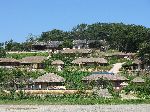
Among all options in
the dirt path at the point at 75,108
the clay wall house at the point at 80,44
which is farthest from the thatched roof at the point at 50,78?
the clay wall house at the point at 80,44

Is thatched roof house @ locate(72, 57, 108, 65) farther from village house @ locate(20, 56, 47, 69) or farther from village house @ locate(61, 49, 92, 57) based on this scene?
village house @ locate(61, 49, 92, 57)

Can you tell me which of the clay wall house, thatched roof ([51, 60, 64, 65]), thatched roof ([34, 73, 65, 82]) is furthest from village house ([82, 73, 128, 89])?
the clay wall house

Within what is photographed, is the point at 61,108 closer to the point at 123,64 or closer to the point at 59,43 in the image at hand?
the point at 123,64

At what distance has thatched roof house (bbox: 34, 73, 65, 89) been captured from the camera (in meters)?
59.2

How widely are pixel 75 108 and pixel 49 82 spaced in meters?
13.2

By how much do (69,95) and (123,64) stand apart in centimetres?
2333

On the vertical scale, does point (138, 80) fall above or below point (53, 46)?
below

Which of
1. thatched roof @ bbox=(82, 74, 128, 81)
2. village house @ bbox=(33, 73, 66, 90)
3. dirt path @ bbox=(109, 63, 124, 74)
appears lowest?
village house @ bbox=(33, 73, 66, 90)

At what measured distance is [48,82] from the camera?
195 feet

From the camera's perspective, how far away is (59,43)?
325 feet

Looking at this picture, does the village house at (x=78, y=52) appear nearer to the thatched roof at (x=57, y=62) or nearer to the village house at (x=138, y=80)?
the thatched roof at (x=57, y=62)

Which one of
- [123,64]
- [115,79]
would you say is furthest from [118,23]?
[115,79]

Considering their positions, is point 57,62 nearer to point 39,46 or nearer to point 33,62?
point 33,62

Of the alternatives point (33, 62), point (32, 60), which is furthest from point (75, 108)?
point (32, 60)
